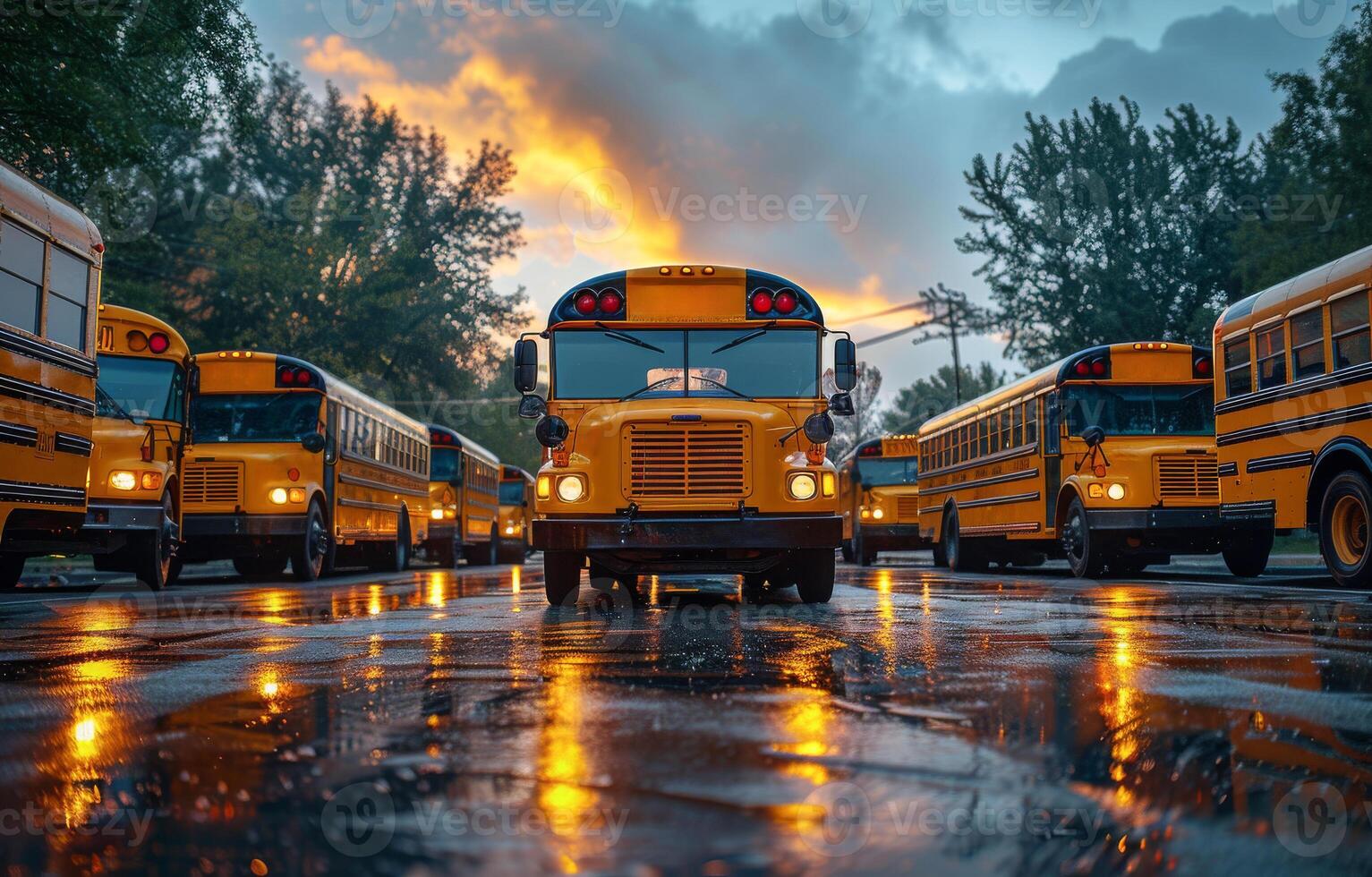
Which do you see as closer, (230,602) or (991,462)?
(230,602)

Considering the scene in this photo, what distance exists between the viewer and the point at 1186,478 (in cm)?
1471

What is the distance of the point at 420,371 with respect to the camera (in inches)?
1889

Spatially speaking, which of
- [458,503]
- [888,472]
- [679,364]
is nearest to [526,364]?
[679,364]

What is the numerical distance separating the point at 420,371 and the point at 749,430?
4011cm

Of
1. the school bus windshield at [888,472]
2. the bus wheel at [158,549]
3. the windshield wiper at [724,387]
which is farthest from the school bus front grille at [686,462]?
the school bus windshield at [888,472]

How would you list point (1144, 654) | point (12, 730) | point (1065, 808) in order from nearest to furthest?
point (1065, 808) → point (12, 730) → point (1144, 654)

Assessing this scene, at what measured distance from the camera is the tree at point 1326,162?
3072cm

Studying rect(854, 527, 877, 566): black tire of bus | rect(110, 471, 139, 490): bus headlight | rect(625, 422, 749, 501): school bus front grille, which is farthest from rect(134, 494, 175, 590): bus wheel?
rect(854, 527, 877, 566): black tire of bus

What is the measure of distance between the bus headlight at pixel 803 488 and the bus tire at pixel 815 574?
0.51 metres

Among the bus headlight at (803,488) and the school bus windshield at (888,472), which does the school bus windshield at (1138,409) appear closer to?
the bus headlight at (803,488)

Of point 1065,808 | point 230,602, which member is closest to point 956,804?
point 1065,808

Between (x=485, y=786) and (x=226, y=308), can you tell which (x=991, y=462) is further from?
(x=226, y=308)

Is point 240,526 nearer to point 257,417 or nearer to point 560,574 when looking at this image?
point 257,417

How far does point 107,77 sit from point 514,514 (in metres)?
19.6
